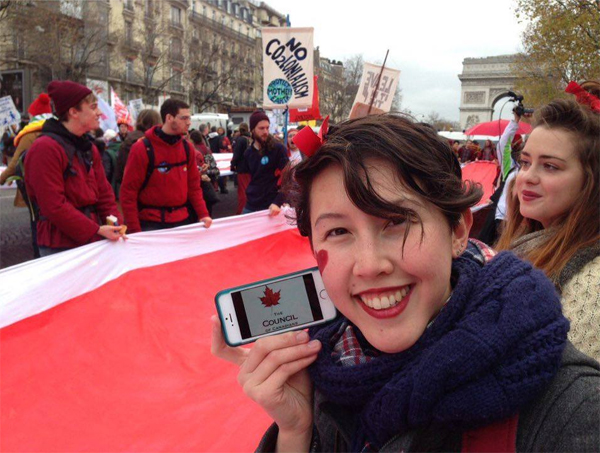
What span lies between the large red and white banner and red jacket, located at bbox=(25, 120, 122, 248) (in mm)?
254

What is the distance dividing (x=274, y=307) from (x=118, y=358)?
1.81 meters

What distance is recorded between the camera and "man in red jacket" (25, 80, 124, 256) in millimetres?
3449

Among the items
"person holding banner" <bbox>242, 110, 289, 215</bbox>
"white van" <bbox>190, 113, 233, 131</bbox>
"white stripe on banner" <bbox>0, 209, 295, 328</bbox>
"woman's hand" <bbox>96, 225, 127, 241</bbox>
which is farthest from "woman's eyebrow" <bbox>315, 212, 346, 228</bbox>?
"white van" <bbox>190, 113, 233, 131</bbox>

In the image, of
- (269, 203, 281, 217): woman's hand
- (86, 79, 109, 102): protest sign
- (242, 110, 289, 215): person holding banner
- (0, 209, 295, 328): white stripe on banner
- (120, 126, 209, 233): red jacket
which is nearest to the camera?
(0, 209, 295, 328): white stripe on banner

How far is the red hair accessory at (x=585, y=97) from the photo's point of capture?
218 centimetres

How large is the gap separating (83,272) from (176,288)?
0.65 metres

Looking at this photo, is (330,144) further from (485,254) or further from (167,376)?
(167,376)

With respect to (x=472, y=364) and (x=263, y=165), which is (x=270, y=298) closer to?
(x=472, y=364)

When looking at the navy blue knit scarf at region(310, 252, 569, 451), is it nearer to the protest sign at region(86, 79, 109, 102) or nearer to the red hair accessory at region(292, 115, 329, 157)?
the red hair accessory at region(292, 115, 329, 157)

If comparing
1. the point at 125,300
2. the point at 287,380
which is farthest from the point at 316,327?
the point at 125,300

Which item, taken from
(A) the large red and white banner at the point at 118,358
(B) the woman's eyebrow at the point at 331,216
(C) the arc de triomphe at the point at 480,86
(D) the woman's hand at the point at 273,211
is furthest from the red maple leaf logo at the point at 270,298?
(C) the arc de triomphe at the point at 480,86

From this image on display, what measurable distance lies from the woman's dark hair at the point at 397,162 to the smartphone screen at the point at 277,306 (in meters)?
0.29

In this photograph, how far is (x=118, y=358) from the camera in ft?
8.99

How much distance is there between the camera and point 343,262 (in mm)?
1126
